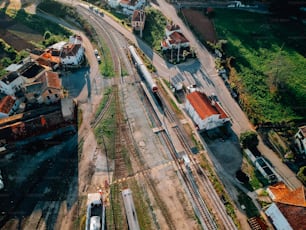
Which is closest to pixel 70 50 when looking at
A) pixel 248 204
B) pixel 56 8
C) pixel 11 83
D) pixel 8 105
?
pixel 11 83

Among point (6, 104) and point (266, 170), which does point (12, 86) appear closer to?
point (6, 104)

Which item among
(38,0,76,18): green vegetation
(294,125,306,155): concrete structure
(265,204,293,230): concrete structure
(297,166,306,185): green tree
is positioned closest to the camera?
(265,204,293,230): concrete structure

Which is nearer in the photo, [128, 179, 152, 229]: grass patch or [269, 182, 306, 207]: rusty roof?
[269, 182, 306, 207]: rusty roof

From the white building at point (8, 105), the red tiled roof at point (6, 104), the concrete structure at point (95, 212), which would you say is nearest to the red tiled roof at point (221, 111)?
the concrete structure at point (95, 212)

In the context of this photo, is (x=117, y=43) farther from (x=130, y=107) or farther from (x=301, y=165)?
(x=301, y=165)

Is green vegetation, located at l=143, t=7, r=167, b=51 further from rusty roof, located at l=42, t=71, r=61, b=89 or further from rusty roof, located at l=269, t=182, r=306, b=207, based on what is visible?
rusty roof, located at l=269, t=182, r=306, b=207

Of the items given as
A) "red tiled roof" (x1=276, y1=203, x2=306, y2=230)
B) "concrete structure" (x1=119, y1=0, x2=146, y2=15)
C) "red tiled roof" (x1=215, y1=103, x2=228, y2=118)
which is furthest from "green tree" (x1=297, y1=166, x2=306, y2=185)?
"concrete structure" (x1=119, y1=0, x2=146, y2=15)
